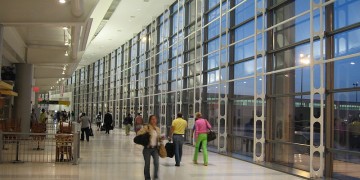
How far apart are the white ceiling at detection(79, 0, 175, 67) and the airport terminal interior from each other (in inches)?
9.5

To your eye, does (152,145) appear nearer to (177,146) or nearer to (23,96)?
(177,146)

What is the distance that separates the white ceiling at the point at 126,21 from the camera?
24906 mm

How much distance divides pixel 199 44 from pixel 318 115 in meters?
10.2

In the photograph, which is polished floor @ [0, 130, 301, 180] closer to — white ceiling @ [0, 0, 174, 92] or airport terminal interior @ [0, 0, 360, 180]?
airport terminal interior @ [0, 0, 360, 180]

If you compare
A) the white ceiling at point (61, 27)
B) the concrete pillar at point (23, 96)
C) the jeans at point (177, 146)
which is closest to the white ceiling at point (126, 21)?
the white ceiling at point (61, 27)

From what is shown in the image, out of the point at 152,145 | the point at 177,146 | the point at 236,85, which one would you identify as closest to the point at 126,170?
the point at 177,146

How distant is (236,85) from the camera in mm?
16969

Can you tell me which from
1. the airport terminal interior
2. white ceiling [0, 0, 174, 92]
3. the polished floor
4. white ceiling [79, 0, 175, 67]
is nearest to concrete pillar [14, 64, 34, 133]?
the airport terminal interior

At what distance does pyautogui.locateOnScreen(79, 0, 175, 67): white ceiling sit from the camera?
981 inches

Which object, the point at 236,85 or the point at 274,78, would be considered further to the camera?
the point at 236,85

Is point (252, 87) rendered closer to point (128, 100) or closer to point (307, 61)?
point (307, 61)

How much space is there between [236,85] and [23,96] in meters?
12.5

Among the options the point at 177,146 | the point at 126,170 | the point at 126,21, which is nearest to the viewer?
the point at 126,170

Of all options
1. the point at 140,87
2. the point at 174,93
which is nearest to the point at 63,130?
the point at 174,93
